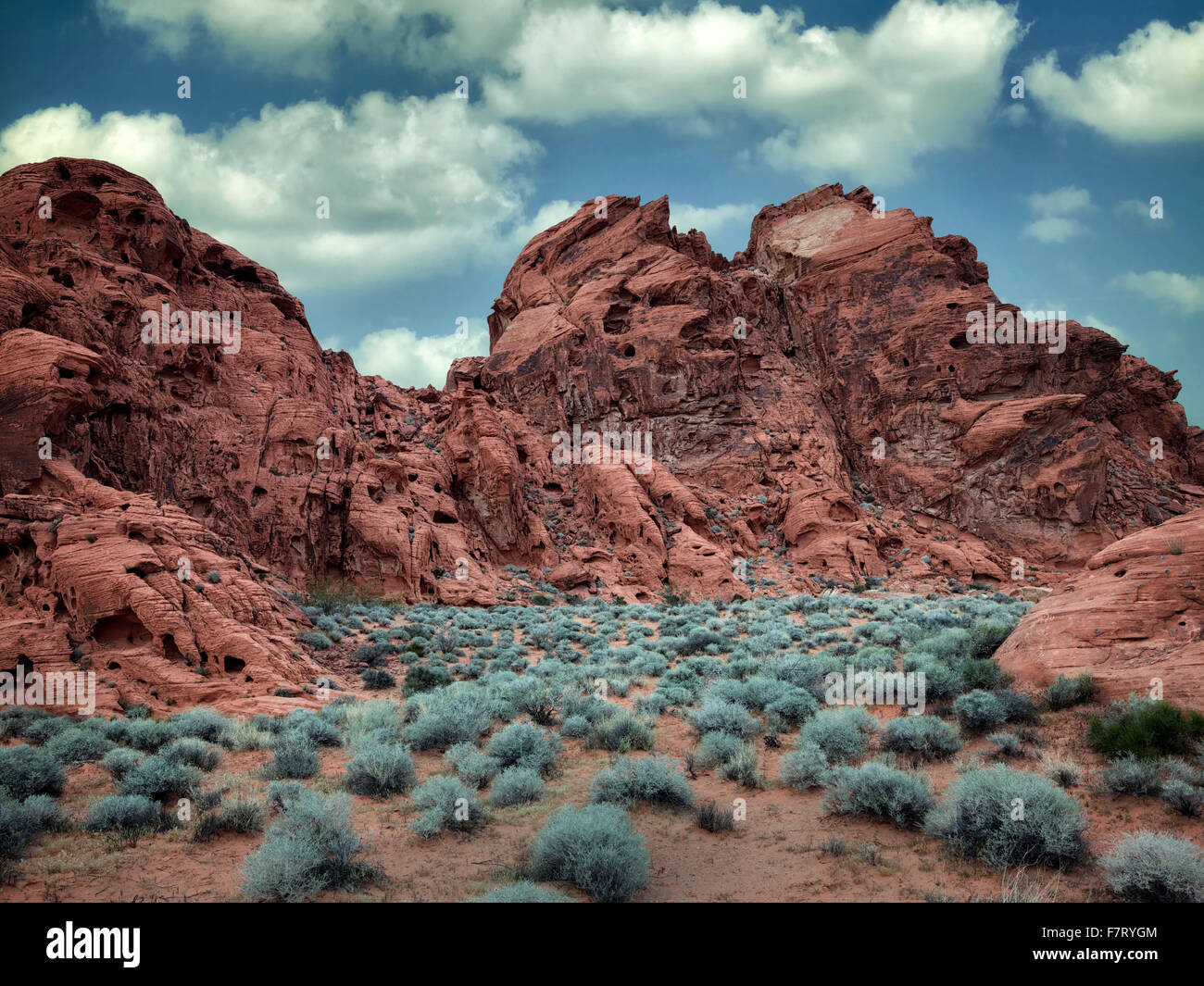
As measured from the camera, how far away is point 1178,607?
27.5 ft

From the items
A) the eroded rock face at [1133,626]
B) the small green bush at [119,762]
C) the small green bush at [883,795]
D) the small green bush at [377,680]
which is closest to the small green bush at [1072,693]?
the eroded rock face at [1133,626]

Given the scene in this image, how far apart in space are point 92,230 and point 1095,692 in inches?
1329

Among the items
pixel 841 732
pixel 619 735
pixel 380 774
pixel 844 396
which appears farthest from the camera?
pixel 844 396

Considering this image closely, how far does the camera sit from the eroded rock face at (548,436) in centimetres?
1351

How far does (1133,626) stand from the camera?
8.55 meters

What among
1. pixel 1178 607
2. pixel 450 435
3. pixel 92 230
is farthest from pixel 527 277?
pixel 1178 607

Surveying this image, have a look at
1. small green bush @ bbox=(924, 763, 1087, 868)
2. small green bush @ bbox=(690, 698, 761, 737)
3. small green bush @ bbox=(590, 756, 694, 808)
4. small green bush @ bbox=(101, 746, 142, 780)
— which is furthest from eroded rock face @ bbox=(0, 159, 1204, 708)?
small green bush @ bbox=(924, 763, 1087, 868)

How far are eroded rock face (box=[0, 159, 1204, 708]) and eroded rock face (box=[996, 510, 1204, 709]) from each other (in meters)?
13.3

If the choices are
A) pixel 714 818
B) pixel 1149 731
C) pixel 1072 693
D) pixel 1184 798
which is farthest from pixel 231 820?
pixel 1072 693

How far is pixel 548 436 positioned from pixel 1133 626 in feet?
109

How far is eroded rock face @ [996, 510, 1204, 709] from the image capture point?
775 cm

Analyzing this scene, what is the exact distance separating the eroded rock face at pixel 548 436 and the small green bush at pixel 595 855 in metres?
8.39

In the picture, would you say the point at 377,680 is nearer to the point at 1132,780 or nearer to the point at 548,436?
the point at 1132,780

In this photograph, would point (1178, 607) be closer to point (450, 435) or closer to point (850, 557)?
point (850, 557)
